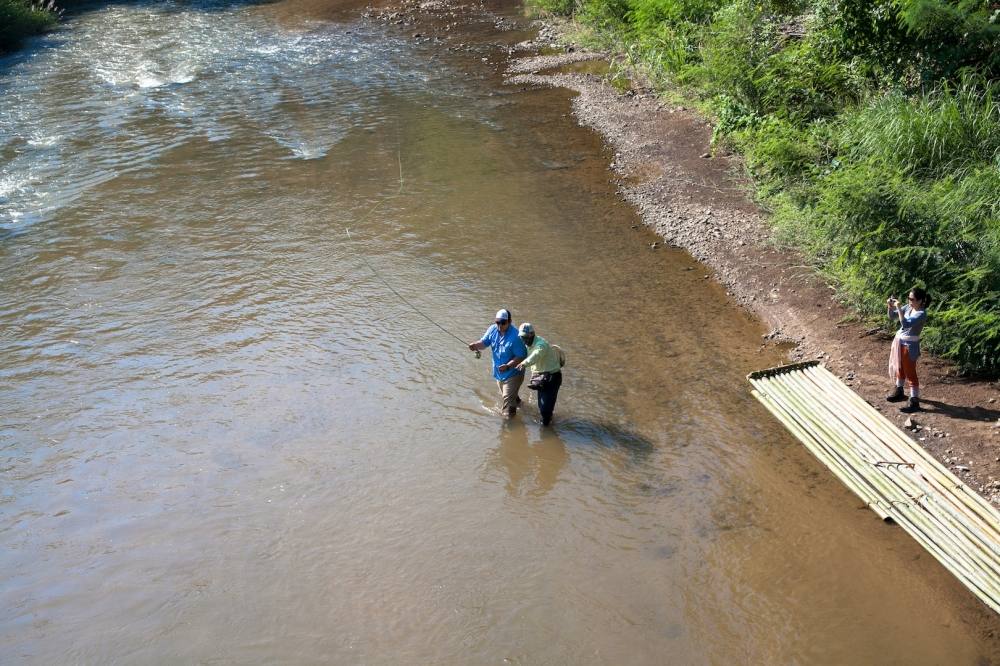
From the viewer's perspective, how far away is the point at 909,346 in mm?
9148

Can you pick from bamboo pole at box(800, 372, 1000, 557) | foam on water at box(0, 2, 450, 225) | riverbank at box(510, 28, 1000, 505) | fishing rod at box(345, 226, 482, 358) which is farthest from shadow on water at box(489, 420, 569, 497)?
foam on water at box(0, 2, 450, 225)

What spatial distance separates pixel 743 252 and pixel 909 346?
4417mm

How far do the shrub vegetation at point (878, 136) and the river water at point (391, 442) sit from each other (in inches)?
78.3

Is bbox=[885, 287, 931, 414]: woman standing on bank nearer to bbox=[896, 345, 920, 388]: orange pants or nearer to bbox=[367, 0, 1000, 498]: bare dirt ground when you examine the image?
bbox=[896, 345, 920, 388]: orange pants

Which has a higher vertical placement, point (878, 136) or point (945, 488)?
point (878, 136)

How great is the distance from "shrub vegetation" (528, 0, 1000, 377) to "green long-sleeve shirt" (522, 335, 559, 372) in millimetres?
4274

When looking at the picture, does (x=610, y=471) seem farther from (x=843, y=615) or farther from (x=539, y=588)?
(x=843, y=615)

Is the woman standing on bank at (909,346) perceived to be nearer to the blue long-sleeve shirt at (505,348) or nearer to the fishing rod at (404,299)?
the blue long-sleeve shirt at (505,348)

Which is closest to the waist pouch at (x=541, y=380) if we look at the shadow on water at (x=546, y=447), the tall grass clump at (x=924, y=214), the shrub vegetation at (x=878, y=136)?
the shadow on water at (x=546, y=447)

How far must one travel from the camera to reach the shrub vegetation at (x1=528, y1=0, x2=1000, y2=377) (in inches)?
392

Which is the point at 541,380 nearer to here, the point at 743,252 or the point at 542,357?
the point at 542,357

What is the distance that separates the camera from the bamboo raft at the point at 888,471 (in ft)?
24.5

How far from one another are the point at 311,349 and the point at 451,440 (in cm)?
298

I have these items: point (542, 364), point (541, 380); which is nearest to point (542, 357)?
point (542, 364)
